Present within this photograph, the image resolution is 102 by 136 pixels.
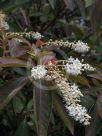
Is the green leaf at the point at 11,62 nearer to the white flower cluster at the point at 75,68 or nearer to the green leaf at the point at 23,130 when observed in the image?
the white flower cluster at the point at 75,68

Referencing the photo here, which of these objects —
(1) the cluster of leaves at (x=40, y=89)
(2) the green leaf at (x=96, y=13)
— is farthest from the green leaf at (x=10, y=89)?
(2) the green leaf at (x=96, y=13)

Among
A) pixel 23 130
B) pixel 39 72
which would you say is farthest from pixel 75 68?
pixel 23 130

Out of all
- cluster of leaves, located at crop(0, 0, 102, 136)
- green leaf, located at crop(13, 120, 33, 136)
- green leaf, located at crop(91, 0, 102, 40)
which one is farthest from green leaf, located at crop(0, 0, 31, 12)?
green leaf, located at crop(13, 120, 33, 136)

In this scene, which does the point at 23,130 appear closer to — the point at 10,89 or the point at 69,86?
the point at 10,89

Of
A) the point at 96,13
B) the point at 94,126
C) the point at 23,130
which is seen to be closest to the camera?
the point at 94,126

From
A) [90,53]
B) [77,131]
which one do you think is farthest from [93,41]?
[77,131]

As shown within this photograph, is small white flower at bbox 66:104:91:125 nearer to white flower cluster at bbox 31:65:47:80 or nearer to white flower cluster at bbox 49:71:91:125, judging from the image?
white flower cluster at bbox 49:71:91:125

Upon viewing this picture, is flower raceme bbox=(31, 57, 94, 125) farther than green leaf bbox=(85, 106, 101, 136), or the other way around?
green leaf bbox=(85, 106, 101, 136)
